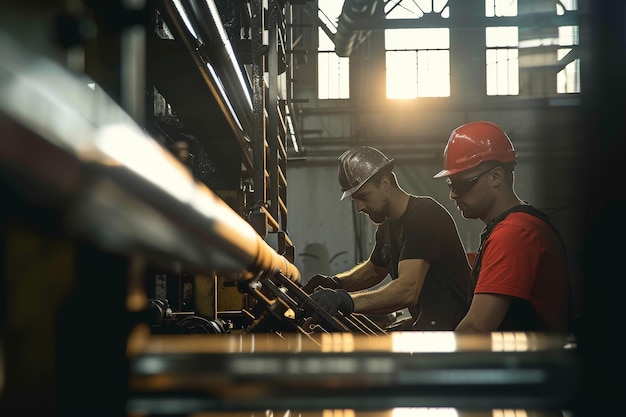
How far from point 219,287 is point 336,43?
6.05 metres

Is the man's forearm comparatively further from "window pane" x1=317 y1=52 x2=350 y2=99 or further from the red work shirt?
"window pane" x1=317 y1=52 x2=350 y2=99

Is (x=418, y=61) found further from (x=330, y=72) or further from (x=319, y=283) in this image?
(x=319, y=283)

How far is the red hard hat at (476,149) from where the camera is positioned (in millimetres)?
2898

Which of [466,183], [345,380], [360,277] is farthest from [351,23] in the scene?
[345,380]

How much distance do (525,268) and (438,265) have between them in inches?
45.3

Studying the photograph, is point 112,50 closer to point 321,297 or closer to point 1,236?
point 1,236

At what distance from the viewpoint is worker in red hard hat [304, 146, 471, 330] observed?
11.0 ft

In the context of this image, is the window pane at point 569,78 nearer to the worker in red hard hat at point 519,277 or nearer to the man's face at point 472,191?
the worker in red hard hat at point 519,277

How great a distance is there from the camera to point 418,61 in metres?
12.0

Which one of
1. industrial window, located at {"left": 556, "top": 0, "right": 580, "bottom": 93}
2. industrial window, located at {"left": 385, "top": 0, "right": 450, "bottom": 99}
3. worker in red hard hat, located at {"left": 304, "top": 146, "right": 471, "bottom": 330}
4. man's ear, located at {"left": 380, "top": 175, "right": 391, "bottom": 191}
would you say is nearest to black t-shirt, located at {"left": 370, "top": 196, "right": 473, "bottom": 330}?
worker in red hard hat, located at {"left": 304, "top": 146, "right": 471, "bottom": 330}

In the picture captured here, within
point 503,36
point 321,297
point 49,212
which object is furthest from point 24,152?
point 503,36

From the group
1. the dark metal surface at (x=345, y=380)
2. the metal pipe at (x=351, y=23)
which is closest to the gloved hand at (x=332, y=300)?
the dark metal surface at (x=345, y=380)

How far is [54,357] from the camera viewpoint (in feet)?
1.08

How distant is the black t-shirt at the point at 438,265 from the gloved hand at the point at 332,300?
1.80 feet
